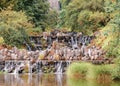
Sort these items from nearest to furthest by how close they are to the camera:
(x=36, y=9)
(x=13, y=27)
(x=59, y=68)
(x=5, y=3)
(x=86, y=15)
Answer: (x=59, y=68) < (x=13, y=27) < (x=86, y=15) < (x=5, y=3) < (x=36, y=9)

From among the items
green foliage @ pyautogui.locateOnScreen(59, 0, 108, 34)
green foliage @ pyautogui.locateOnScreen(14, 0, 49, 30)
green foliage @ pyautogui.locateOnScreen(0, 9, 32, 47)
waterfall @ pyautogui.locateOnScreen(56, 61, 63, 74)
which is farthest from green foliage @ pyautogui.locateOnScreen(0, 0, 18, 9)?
waterfall @ pyautogui.locateOnScreen(56, 61, 63, 74)

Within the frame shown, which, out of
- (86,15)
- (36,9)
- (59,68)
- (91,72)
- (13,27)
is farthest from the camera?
(36,9)

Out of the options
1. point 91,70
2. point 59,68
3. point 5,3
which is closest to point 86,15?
point 5,3

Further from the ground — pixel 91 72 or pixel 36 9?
pixel 36 9

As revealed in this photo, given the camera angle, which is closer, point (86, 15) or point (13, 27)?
point (13, 27)

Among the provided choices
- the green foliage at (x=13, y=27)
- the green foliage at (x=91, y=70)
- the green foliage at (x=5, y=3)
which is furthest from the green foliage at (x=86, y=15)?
the green foliage at (x=91, y=70)

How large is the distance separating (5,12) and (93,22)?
7822mm

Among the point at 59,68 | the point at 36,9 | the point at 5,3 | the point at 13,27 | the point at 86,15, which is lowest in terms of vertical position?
the point at 59,68

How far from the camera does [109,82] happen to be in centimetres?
2003

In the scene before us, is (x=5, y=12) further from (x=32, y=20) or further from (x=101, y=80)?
(x=101, y=80)

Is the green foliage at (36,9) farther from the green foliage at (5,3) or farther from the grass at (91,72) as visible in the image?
the grass at (91,72)

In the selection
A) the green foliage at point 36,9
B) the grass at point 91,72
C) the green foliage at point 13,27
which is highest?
the green foliage at point 36,9

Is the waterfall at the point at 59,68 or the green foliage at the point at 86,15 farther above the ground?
the green foliage at the point at 86,15

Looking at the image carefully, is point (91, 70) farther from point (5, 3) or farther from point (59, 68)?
point (5, 3)
